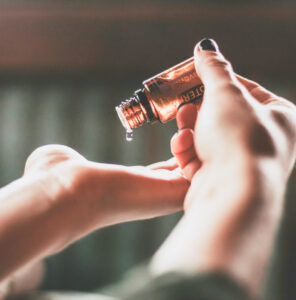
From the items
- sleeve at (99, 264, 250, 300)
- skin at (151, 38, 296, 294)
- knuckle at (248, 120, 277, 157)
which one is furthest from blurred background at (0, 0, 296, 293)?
sleeve at (99, 264, 250, 300)

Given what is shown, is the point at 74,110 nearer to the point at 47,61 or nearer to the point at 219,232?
the point at 47,61

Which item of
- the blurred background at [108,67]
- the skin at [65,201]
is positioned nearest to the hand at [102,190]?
the skin at [65,201]

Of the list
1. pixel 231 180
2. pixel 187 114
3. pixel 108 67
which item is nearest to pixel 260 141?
pixel 231 180

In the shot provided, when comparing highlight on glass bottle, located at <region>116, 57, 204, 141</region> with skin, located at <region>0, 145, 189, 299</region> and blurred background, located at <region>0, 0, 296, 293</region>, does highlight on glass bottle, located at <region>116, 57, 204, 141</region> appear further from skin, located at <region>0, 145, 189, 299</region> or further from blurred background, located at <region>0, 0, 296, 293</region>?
blurred background, located at <region>0, 0, 296, 293</region>

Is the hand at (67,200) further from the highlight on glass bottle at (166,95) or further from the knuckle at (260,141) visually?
the knuckle at (260,141)

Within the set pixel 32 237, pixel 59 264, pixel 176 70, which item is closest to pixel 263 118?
pixel 176 70
